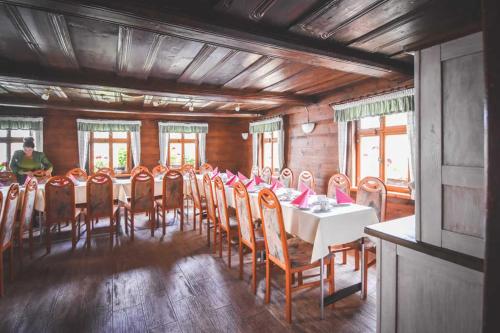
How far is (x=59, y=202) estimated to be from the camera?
339cm

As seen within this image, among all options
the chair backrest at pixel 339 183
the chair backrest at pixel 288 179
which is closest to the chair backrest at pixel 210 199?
the chair backrest at pixel 339 183

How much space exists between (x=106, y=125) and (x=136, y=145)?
30.5 inches

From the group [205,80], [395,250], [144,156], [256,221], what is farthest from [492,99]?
[144,156]

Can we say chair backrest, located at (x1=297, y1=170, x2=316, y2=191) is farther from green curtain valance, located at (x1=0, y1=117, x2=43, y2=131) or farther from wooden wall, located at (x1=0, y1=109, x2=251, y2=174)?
green curtain valance, located at (x1=0, y1=117, x2=43, y2=131)

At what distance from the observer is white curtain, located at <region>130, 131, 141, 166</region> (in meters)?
6.42

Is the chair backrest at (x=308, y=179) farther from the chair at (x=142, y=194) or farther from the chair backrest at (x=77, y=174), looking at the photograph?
the chair backrest at (x=77, y=174)

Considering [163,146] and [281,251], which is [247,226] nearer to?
[281,251]

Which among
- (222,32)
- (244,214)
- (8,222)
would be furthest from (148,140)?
(222,32)

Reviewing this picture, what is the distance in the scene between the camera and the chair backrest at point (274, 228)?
196cm

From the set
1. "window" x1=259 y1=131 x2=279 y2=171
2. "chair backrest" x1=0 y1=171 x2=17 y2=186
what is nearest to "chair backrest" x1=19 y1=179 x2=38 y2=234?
"chair backrest" x1=0 y1=171 x2=17 y2=186

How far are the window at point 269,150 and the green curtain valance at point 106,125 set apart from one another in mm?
3059

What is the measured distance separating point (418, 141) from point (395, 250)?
0.56 metres

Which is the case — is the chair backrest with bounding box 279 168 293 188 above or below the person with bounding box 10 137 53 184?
below

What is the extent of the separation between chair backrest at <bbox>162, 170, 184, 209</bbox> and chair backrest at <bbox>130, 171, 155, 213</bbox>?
0.21 meters
